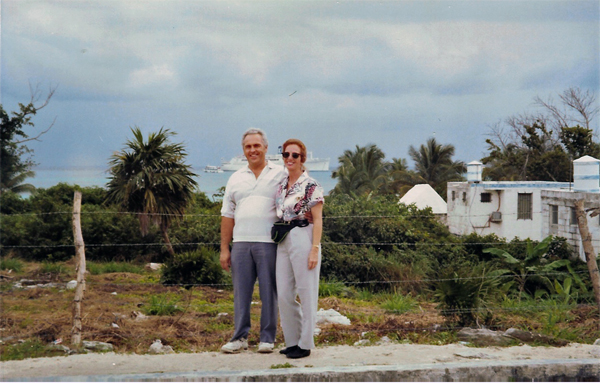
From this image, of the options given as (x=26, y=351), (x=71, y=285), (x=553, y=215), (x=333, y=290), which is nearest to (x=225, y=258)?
(x=26, y=351)

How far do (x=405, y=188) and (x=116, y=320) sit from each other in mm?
30365

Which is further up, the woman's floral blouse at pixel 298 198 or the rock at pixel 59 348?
the woman's floral blouse at pixel 298 198

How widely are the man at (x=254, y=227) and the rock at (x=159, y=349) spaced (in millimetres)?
626

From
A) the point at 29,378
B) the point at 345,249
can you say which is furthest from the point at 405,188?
the point at 29,378

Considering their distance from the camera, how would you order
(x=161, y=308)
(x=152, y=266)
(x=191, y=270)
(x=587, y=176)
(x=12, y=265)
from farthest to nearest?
(x=587, y=176), (x=152, y=266), (x=12, y=265), (x=191, y=270), (x=161, y=308)

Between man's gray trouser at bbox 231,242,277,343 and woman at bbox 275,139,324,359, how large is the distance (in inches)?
3.8

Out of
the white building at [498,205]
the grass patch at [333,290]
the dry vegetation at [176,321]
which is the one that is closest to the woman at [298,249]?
the dry vegetation at [176,321]

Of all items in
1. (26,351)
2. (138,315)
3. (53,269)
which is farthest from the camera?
(53,269)

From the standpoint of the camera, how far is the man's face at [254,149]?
500 centimetres

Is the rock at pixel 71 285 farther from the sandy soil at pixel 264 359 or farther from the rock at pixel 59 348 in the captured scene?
the sandy soil at pixel 264 359

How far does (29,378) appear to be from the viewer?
4.49m

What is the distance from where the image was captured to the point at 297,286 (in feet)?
16.1

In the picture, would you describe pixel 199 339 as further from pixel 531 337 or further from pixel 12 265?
pixel 12 265

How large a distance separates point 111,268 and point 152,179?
5.68ft
